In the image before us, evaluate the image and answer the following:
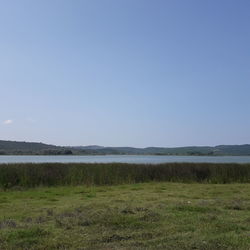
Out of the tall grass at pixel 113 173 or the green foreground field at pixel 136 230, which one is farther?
the tall grass at pixel 113 173

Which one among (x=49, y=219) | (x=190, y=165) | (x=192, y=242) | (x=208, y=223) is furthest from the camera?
(x=190, y=165)

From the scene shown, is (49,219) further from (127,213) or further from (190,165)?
(190,165)

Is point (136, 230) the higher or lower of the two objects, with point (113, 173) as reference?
lower

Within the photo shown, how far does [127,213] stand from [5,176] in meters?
12.5

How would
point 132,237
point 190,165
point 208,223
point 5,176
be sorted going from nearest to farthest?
1. point 132,237
2. point 208,223
3. point 5,176
4. point 190,165

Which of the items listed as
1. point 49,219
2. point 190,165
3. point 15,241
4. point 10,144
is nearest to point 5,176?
point 190,165

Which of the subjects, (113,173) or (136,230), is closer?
(136,230)

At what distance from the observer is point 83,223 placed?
7352 mm

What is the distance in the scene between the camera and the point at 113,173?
2131 centimetres

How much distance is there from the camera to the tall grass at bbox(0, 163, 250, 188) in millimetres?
19797

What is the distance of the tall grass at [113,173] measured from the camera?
19.8 m

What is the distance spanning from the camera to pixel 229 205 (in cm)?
Answer: 996

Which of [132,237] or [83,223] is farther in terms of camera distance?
[83,223]

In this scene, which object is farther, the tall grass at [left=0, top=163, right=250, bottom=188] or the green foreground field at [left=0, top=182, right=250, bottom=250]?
the tall grass at [left=0, top=163, right=250, bottom=188]
